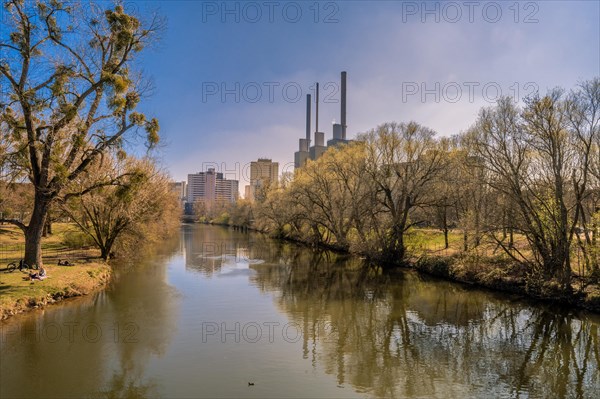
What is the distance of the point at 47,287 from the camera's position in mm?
19438

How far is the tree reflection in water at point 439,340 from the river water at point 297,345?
0.20 ft

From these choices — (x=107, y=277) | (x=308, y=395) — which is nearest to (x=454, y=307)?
(x=308, y=395)

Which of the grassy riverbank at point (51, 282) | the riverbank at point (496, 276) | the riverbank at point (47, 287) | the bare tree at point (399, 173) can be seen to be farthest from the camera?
the bare tree at point (399, 173)

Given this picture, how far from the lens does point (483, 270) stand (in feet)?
87.6

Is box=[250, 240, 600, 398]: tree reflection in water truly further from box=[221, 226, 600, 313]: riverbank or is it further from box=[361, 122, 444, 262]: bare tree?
box=[361, 122, 444, 262]: bare tree

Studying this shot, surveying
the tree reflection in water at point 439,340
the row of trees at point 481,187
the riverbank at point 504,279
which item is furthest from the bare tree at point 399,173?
the tree reflection in water at point 439,340

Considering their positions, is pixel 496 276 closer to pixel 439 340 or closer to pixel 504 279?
pixel 504 279

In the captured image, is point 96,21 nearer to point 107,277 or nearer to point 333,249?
point 107,277

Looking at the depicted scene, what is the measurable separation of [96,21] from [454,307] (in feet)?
79.7

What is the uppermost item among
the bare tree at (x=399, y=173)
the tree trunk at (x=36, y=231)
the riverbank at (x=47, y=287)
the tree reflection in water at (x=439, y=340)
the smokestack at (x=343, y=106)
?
the smokestack at (x=343, y=106)

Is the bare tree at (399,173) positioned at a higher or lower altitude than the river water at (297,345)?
higher

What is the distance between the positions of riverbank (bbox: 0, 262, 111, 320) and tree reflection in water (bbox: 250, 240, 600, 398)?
10247 mm

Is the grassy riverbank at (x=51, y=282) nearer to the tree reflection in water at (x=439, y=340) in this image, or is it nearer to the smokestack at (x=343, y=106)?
the tree reflection in water at (x=439, y=340)

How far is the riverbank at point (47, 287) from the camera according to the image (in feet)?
55.7
